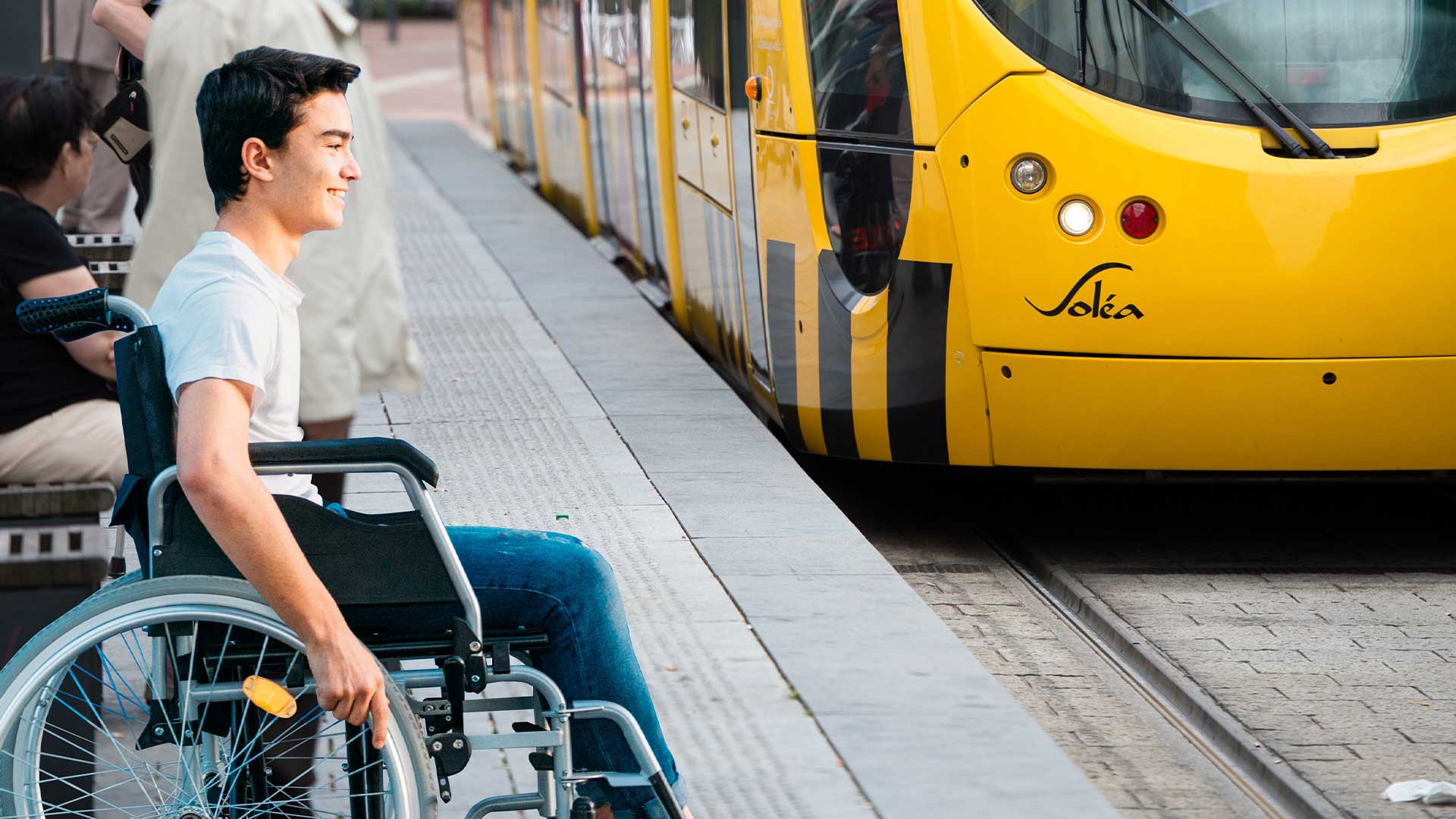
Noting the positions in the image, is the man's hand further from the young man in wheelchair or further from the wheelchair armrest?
the wheelchair armrest

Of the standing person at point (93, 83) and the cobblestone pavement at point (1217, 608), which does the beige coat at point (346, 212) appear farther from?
the standing person at point (93, 83)

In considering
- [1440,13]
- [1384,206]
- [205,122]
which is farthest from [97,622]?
[1440,13]

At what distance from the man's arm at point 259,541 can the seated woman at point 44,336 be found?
135 cm

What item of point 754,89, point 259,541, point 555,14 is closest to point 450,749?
point 259,541

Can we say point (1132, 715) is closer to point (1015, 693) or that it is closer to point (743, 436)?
point (1015, 693)

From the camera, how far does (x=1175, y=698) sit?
4.96 metres

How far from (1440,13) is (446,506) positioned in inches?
123

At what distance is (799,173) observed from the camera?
6.32 metres

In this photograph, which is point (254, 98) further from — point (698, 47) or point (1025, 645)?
point (698, 47)

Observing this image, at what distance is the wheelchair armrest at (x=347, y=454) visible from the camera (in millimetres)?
2979

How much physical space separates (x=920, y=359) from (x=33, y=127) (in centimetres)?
268

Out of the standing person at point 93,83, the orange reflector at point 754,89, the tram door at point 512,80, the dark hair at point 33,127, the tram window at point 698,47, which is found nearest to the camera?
the dark hair at point 33,127

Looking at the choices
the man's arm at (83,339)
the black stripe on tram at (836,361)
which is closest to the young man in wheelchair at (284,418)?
the man's arm at (83,339)

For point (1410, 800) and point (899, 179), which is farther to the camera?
point (899, 179)
